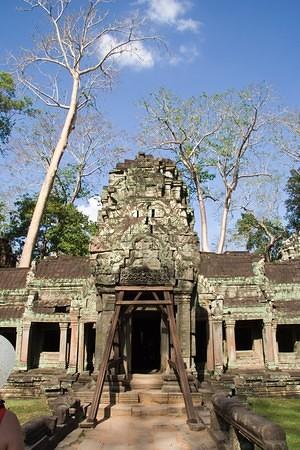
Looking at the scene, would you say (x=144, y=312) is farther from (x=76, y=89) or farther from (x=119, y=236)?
(x=76, y=89)

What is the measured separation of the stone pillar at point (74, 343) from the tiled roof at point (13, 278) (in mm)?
3965

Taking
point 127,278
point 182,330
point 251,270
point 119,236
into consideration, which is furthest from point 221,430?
point 251,270

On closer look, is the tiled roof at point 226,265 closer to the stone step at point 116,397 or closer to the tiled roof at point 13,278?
the tiled roof at point 13,278

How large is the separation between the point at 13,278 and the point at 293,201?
27159 millimetres

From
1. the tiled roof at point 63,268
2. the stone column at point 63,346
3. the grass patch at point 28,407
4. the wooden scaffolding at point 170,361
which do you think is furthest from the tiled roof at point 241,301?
the grass patch at point 28,407

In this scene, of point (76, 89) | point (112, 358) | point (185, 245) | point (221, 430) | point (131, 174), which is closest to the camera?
point (221, 430)

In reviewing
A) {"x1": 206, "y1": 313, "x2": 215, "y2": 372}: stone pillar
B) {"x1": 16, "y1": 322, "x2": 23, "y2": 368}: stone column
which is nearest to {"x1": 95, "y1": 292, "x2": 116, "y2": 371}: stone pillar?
{"x1": 206, "y1": 313, "x2": 215, "y2": 372}: stone pillar

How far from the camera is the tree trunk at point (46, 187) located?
21.6 m

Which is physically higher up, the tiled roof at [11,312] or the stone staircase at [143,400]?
the tiled roof at [11,312]

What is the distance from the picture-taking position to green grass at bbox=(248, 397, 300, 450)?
8148 millimetres

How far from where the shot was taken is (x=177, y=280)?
398 inches

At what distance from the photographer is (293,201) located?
37.1 metres

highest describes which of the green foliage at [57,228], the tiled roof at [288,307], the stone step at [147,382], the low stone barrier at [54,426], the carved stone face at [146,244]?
the green foliage at [57,228]

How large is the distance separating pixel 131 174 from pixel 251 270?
8101 millimetres
